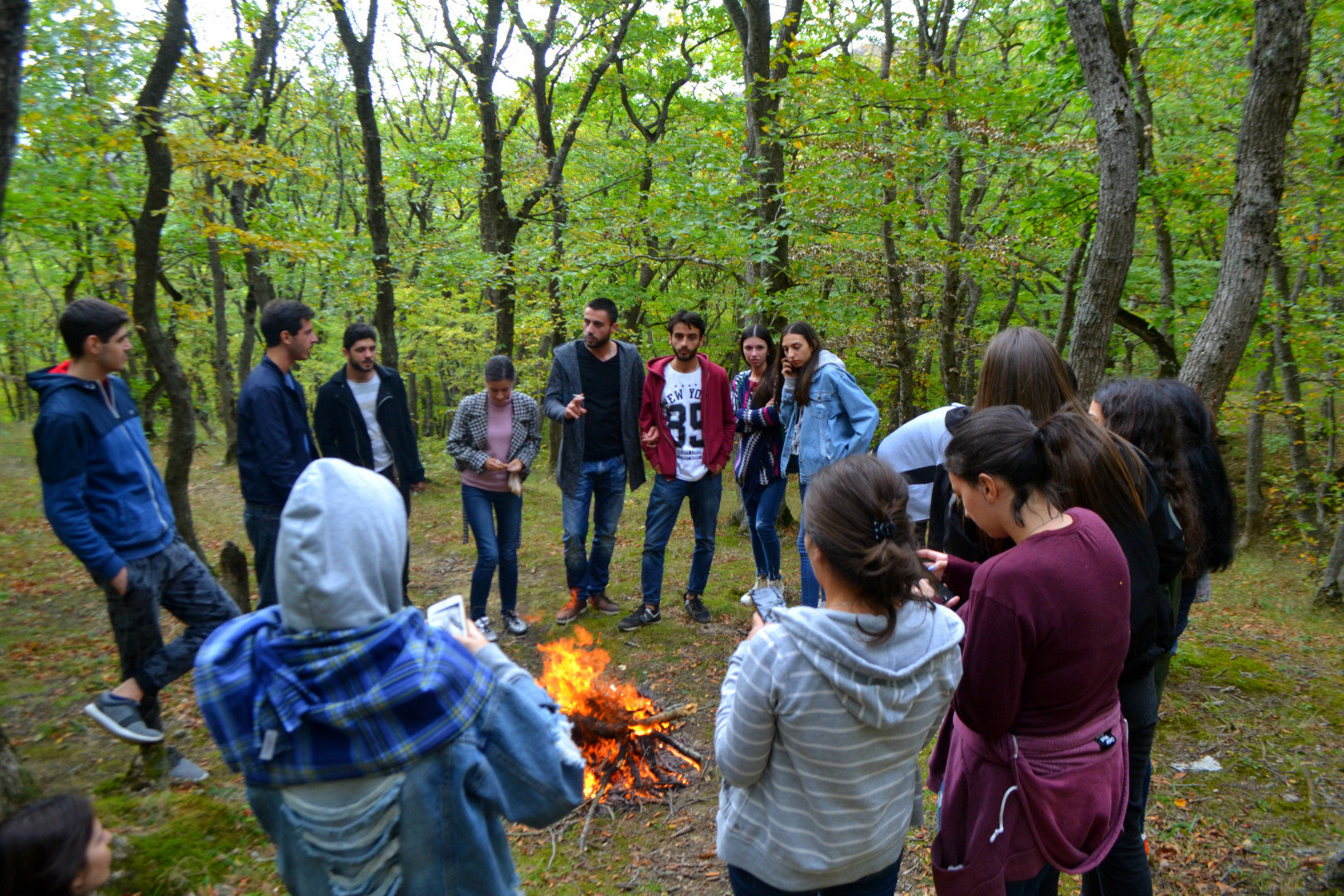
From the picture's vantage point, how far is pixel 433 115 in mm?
20750

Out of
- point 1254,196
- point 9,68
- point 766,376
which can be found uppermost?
point 9,68

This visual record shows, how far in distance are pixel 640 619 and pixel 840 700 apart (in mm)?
4201

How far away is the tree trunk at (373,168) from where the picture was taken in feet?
32.9

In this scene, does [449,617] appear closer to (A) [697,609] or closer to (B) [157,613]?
(B) [157,613]

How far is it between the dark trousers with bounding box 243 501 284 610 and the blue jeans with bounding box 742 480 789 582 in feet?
11.1

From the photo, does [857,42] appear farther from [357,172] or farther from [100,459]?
[100,459]

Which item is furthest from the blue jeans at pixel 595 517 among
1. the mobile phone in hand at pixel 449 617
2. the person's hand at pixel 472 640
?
the person's hand at pixel 472 640

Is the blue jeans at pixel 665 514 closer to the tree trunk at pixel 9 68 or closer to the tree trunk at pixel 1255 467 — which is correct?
the tree trunk at pixel 9 68

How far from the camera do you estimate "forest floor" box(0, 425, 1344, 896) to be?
10.5ft

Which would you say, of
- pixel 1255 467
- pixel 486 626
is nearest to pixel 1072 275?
pixel 1255 467

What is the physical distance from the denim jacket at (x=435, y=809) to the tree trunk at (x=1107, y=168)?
438 centimetres

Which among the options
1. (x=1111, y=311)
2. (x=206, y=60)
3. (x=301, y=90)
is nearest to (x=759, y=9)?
(x=1111, y=311)

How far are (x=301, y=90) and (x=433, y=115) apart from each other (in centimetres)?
542

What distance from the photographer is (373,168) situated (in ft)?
35.2
